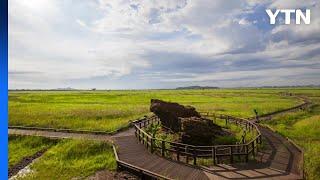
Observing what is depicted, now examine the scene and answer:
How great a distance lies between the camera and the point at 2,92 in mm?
14156

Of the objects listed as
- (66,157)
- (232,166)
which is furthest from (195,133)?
(66,157)

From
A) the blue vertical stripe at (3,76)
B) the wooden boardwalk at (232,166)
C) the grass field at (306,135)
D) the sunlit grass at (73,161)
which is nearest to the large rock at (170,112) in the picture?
the wooden boardwalk at (232,166)

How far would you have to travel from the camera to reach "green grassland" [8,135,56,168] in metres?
23.7

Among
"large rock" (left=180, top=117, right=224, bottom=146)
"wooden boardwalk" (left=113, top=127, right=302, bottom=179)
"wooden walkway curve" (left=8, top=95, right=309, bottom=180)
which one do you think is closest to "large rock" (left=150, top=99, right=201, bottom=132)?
"wooden walkway curve" (left=8, top=95, right=309, bottom=180)

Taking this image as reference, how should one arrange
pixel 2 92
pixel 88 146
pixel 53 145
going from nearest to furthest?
1. pixel 2 92
2. pixel 88 146
3. pixel 53 145

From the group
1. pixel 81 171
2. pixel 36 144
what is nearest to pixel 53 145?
pixel 36 144

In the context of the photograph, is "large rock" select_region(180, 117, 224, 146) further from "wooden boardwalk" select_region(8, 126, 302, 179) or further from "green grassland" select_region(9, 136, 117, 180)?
"green grassland" select_region(9, 136, 117, 180)

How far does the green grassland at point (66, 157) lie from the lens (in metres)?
18.9

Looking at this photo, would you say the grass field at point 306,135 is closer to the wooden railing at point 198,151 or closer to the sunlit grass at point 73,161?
the wooden railing at point 198,151

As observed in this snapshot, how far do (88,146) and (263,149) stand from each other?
11.4 metres

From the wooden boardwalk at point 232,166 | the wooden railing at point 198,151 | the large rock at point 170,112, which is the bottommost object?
the wooden boardwalk at point 232,166

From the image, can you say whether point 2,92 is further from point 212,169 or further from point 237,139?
point 237,139

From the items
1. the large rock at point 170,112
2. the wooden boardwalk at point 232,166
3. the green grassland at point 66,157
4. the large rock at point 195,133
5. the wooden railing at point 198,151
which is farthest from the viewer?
the large rock at point 170,112

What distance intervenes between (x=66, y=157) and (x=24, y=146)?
588 cm
